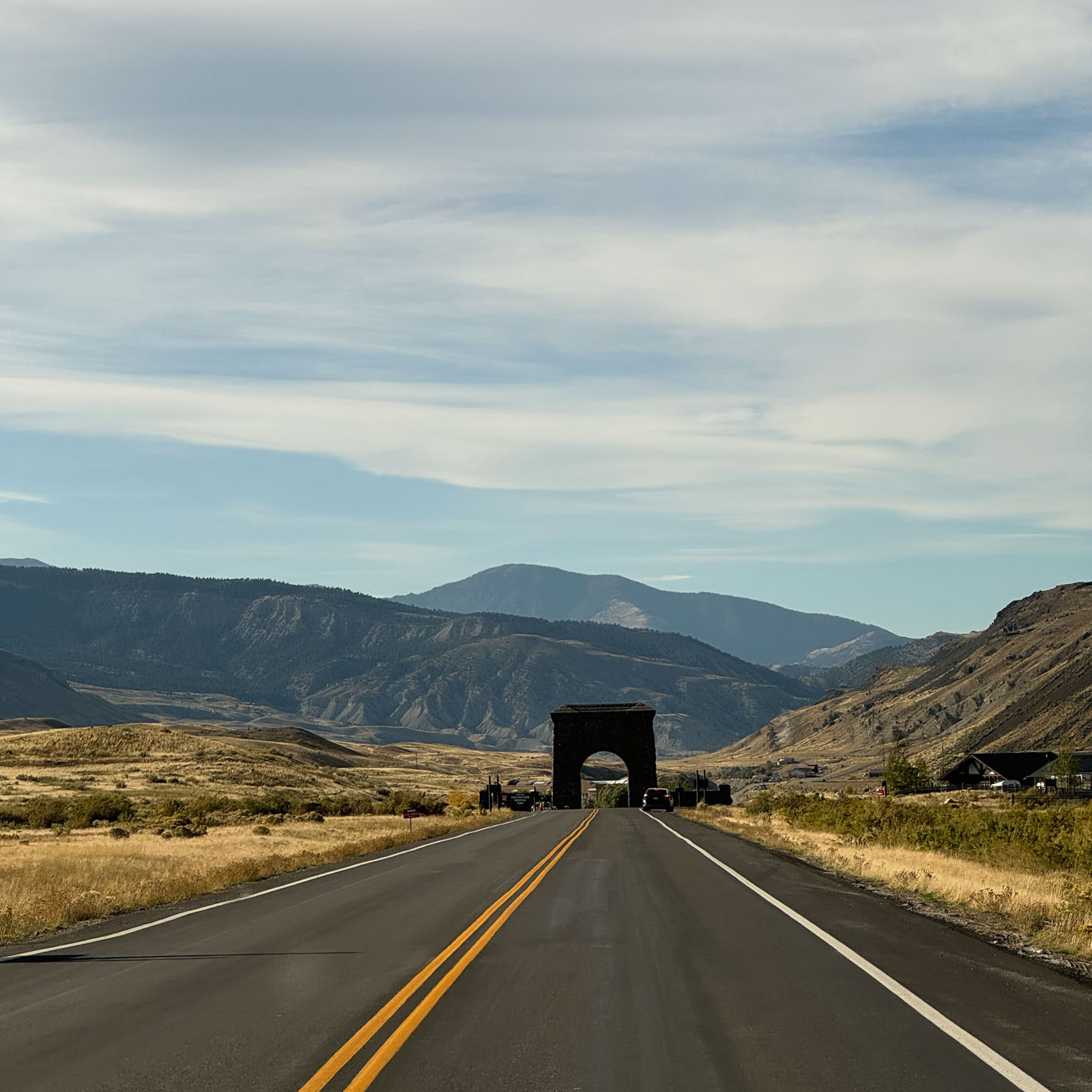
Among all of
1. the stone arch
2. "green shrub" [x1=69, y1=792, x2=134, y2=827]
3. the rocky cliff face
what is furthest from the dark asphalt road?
the rocky cliff face

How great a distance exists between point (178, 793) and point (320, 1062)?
7057 cm

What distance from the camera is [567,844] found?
33.3m

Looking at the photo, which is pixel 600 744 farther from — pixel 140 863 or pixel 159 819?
pixel 140 863

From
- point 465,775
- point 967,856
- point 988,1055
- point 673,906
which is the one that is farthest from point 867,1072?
point 465,775

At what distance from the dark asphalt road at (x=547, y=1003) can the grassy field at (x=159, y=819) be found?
381cm

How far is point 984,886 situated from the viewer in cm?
2003

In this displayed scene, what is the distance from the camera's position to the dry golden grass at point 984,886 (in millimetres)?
14547

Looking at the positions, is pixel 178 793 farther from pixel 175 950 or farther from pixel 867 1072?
pixel 867 1072

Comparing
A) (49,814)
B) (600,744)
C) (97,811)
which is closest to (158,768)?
(600,744)

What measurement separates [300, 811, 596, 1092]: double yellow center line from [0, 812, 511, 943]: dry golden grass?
5911mm

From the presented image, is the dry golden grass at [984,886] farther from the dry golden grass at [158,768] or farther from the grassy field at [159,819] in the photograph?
the dry golden grass at [158,768]

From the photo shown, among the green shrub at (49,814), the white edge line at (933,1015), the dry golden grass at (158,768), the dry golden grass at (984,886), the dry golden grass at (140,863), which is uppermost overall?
the white edge line at (933,1015)

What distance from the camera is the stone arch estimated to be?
92.6 m

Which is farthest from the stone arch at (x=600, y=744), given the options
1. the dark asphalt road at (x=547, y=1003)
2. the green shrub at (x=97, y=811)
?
the dark asphalt road at (x=547, y=1003)
